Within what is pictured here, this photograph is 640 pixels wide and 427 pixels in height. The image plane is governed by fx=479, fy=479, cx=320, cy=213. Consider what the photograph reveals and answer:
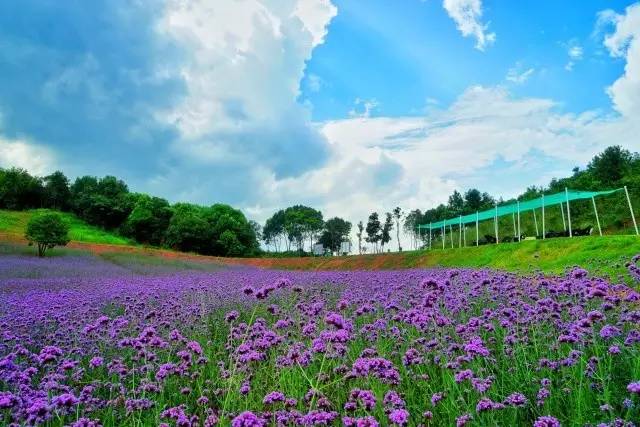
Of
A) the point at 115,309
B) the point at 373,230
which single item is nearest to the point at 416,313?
the point at 115,309

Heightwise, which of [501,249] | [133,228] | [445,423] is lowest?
[445,423]

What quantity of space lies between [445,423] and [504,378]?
987mm

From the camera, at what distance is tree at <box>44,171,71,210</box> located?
79.5 m

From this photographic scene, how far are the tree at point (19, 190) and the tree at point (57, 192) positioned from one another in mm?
1201

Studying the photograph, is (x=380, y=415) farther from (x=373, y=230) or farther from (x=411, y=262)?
(x=373, y=230)

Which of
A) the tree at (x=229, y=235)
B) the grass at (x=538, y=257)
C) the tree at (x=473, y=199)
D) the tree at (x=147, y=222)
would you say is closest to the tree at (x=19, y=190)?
the tree at (x=147, y=222)

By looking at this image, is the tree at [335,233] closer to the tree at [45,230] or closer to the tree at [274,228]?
the tree at [274,228]

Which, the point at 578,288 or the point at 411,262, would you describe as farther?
the point at 411,262

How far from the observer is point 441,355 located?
4.49 metres

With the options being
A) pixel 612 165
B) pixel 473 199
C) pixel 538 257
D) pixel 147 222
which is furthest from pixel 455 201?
pixel 538 257

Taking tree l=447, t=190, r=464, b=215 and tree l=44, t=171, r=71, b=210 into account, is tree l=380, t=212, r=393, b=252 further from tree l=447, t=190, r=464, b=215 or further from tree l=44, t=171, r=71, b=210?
tree l=44, t=171, r=71, b=210

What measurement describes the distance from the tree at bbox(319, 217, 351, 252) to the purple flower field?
315 ft

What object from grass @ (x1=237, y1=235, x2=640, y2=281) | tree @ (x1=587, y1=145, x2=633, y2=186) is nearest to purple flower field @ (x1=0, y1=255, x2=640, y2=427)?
grass @ (x1=237, y1=235, x2=640, y2=281)

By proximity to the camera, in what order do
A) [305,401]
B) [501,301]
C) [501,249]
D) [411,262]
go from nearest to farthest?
[305,401]
[501,301]
[501,249]
[411,262]
